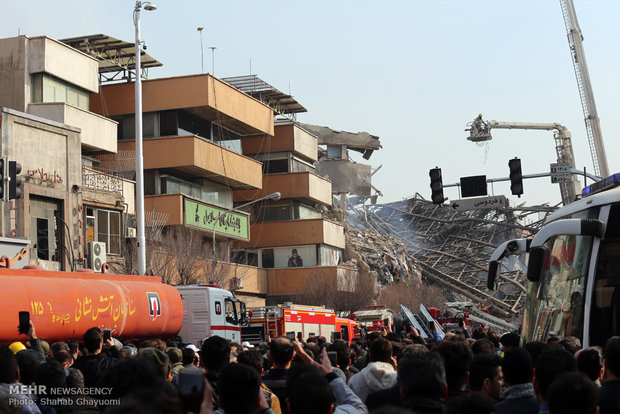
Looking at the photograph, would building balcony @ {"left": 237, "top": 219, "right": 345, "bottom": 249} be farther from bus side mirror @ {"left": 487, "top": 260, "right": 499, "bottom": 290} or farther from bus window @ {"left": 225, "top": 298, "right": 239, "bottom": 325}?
bus side mirror @ {"left": 487, "top": 260, "right": 499, "bottom": 290}

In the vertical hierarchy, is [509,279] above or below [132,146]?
below

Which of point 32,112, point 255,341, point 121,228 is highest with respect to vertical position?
point 32,112

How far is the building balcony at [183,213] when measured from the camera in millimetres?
46594

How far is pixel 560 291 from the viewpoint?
11.3 metres

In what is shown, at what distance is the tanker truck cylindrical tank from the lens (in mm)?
17547

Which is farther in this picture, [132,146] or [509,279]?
[509,279]

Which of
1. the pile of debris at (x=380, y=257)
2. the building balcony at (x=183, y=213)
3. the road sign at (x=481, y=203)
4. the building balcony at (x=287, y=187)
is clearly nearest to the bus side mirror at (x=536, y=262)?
the road sign at (x=481, y=203)

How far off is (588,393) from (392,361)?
13.7 feet

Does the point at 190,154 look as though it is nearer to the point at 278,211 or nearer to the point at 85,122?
the point at 85,122

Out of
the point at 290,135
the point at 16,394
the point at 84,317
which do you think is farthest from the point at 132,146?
the point at 16,394

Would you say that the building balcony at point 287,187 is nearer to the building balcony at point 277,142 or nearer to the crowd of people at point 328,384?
the building balcony at point 277,142

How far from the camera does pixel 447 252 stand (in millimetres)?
109875

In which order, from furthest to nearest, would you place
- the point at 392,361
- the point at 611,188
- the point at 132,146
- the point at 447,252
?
A: the point at 447,252, the point at 132,146, the point at 611,188, the point at 392,361

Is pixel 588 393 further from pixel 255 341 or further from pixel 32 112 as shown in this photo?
pixel 32 112
